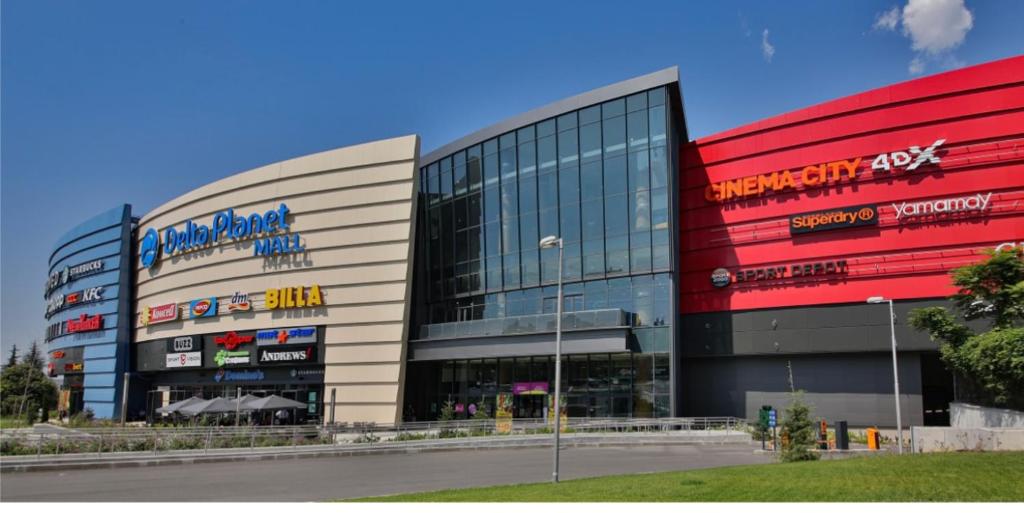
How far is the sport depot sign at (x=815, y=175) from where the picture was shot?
3831 cm

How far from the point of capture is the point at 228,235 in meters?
58.5

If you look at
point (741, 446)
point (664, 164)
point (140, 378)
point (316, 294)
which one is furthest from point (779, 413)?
point (140, 378)

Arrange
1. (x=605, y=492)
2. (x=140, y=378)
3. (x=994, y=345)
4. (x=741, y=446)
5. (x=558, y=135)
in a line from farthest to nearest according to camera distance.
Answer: (x=140, y=378) → (x=558, y=135) → (x=741, y=446) → (x=994, y=345) → (x=605, y=492)

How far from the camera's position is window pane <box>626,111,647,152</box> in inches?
1686

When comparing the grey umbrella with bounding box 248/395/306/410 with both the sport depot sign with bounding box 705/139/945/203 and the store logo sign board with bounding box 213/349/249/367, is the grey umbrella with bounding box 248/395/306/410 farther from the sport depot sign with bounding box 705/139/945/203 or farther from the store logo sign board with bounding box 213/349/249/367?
the sport depot sign with bounding box 705/139/945/203

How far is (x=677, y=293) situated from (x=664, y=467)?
68.2 ft

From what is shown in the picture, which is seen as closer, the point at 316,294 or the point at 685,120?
the point at 685,120

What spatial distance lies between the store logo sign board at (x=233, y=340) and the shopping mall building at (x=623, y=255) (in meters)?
0.24

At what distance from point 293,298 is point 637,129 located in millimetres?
28336

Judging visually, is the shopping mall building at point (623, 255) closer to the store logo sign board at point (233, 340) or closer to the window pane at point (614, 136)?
the window pane at point (614, 136)

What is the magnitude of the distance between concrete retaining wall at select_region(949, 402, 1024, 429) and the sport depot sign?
15.3m

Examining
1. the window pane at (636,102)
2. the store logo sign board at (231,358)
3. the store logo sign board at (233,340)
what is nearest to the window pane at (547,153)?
the window pane at (636,102)

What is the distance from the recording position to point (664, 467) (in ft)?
77.7

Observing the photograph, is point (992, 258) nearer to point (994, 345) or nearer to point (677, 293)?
point (994, 345)
